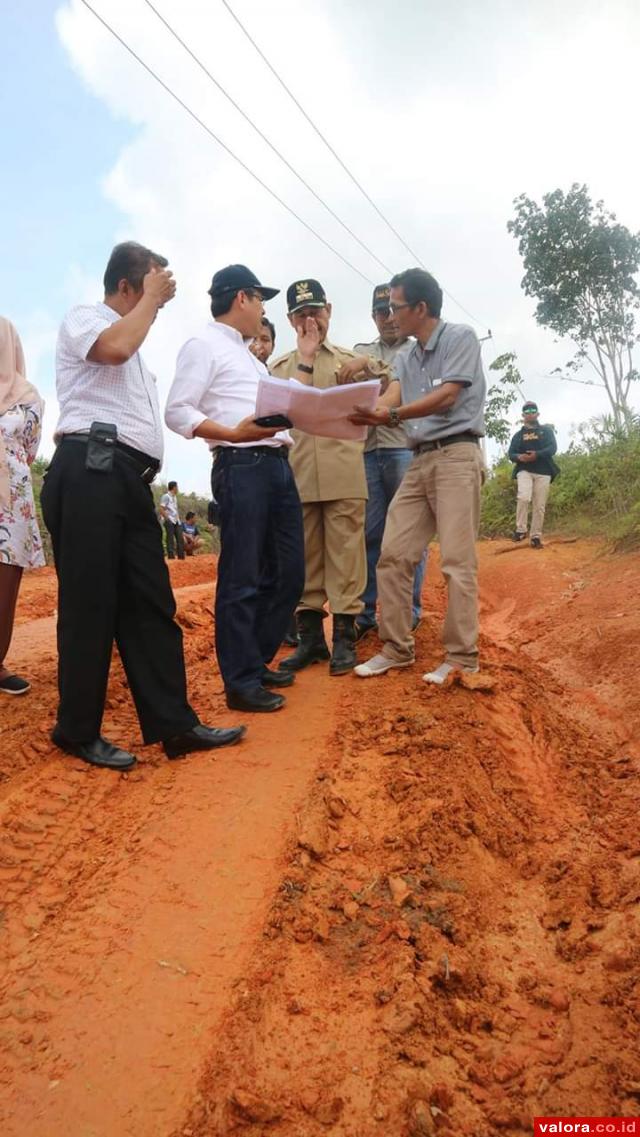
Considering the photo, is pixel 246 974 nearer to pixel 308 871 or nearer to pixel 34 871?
pixel 308 871

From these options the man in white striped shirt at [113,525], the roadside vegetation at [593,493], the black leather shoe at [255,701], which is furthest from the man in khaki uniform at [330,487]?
the roadside vegetation at [593,493]

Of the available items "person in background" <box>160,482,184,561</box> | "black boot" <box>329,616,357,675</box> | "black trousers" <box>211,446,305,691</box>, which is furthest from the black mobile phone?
"person in background" <box>160,482,184,561</box>

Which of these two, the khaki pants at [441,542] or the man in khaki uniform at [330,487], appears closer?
the khaki pants at [441,542]

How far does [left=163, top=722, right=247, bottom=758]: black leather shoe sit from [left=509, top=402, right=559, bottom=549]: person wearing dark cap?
696 cm

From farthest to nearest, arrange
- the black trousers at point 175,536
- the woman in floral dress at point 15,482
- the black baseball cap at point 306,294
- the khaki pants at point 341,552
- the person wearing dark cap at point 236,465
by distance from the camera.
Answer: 1. the black trousers at point 175,536
2. the khaki pants at point 341,552
3. the black baseball cap at point 306,294
4. the woman in floral dress at point 15,482
5. the person wearing dark cap at point 236,465

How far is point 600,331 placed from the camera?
677 inches

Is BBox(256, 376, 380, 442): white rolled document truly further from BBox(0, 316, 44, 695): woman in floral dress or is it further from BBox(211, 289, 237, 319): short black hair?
BBox(0, 316, 44, 695): woman in floral dress

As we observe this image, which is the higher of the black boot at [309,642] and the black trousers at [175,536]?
the black boot at [309,642]

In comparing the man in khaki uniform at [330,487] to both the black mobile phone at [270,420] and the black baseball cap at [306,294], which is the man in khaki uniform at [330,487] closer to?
the black baseball cap at [306,294]

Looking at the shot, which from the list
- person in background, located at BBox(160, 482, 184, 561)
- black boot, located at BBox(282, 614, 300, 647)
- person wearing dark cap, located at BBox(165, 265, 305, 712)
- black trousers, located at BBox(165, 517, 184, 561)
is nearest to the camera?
person wearing dark cap, located at BBox(165, 265, 305, 712)

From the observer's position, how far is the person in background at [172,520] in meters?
14.3

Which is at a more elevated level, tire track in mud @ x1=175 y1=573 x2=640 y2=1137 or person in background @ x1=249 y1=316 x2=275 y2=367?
person in background @ x1=249 y1=316 x2=275 y2=367

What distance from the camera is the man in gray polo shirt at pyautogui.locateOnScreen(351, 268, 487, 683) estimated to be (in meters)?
3.47

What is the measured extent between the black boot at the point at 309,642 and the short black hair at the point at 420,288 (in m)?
1.67
